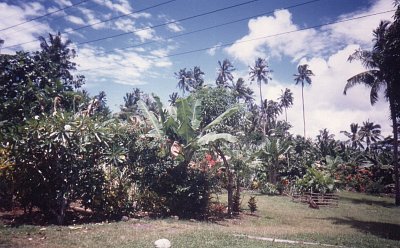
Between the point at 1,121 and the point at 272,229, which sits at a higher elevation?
the point at 1,121

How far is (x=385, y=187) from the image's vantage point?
92.6 feet

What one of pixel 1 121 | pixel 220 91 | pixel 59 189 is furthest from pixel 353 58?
pixel 1 121

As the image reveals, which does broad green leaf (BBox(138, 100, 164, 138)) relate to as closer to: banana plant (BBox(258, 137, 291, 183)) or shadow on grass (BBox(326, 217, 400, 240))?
shadow on grass (BBox(326, 217, 400, 240))

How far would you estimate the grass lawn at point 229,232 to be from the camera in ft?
26.3

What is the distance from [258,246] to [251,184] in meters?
18.5

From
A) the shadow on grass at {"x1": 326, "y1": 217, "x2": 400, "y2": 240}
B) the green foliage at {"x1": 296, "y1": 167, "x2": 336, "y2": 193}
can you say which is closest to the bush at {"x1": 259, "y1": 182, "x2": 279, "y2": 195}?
the green foliage at {"x1": 296, "y1": 167, "x2": 336, "y2": 193}

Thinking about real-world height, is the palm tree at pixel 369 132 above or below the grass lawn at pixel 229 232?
above

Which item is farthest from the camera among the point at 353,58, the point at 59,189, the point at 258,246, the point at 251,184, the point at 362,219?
the point at 251,184

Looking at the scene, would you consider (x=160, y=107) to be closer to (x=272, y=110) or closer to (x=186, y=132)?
(x=186, y=132)

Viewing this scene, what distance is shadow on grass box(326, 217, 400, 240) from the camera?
11645 mm

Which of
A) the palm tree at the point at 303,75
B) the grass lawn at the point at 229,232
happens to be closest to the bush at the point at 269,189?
the grass lawn at the point at 229,232

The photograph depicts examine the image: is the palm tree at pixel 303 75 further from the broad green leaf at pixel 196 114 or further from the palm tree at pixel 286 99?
the broad green leaf at pixel 196 114

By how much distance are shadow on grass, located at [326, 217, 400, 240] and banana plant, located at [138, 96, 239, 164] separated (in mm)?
6717

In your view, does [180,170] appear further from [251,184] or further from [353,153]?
[353,153]
